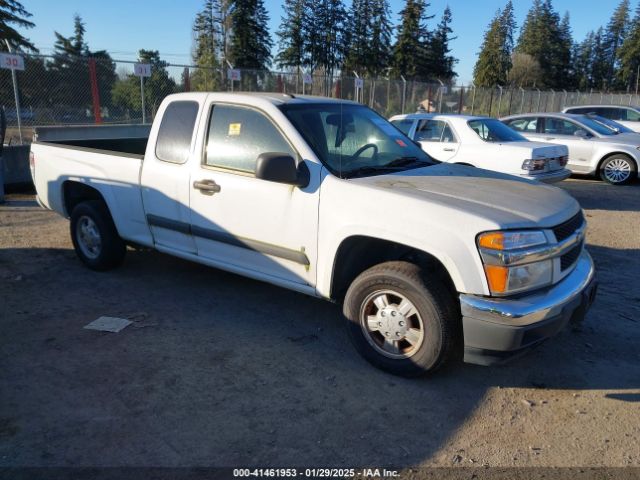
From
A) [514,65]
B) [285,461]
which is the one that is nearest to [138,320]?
[285,461]

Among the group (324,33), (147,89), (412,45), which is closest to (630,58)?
(412,45)

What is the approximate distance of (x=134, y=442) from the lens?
296 cm

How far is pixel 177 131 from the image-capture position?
15.6ft

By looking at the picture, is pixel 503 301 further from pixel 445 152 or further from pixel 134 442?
pixel 445 152

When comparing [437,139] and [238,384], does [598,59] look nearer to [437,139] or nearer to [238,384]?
[437,139]

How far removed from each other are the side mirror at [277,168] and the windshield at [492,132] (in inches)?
257

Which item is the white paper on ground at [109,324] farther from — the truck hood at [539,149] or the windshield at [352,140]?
the truck hood at [539,149]

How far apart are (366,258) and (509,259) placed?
3.74ft

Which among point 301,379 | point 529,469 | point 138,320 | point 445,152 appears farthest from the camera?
point 445,152

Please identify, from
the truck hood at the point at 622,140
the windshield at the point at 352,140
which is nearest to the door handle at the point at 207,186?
the windshield at the point at 352,140

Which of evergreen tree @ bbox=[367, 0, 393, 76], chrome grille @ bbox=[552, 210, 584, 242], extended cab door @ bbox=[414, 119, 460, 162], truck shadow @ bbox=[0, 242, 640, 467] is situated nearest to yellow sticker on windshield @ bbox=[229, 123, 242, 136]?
truck shadow @ bbox=[0, 242, 640, 467]

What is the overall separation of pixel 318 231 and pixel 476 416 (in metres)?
1.62

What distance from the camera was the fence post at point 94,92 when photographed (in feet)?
44.0

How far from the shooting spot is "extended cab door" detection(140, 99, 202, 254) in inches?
183
